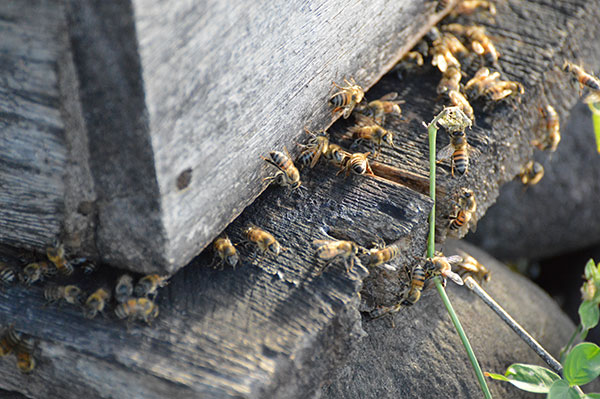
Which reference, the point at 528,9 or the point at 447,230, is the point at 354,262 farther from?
the point at 528,9

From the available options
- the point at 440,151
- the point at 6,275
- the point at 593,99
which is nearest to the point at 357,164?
the point at 440,151

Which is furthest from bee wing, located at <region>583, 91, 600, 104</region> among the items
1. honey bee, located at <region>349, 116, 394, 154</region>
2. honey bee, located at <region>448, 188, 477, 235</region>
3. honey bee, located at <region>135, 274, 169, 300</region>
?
honey bee, located at <region>135, 274, 169, 300</region>

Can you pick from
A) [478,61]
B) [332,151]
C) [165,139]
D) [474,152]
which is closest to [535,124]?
[478,61]

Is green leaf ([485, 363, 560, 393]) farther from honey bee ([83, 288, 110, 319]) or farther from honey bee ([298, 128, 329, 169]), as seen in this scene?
honey bee ([83, 288, 110, 319])

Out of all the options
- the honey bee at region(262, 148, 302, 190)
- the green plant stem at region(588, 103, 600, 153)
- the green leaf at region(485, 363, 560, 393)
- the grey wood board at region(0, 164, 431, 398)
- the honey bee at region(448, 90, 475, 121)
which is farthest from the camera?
the green plant stem at region(588, 103, 600, 153)

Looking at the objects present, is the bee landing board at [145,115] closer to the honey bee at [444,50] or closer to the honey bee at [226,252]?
the honey bee at [226,252]

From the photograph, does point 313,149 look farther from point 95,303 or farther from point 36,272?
point 36,272
